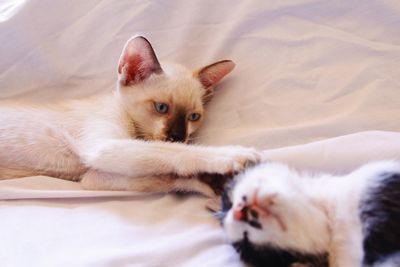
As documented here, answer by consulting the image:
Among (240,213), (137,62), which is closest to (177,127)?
(137,62)

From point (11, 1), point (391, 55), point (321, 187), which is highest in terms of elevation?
point (11, 1)

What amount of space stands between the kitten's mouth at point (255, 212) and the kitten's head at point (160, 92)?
0.50 m

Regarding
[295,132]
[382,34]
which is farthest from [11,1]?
[382,34]

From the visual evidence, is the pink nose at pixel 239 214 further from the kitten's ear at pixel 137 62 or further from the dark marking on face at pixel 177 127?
the kitten's ear at pixel 137 62

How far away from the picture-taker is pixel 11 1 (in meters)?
1.47

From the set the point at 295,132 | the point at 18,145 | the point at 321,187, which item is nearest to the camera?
the point at 321,187

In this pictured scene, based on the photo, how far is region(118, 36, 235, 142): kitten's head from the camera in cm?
126

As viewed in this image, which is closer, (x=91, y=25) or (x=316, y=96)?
(x=316, y=96)

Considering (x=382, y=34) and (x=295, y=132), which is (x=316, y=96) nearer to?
(x=295, y=132)

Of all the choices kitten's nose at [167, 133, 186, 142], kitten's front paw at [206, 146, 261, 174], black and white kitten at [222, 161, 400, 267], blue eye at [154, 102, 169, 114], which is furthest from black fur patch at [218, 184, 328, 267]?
blue eye at [154, 102, 169, 114]

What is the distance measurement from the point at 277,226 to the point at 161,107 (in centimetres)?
68

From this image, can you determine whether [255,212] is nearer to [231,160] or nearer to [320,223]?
[320,223]

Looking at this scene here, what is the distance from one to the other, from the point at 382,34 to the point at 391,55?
74 millimetres

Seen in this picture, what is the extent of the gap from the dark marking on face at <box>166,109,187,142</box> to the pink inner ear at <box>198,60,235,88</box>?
0.46ft
